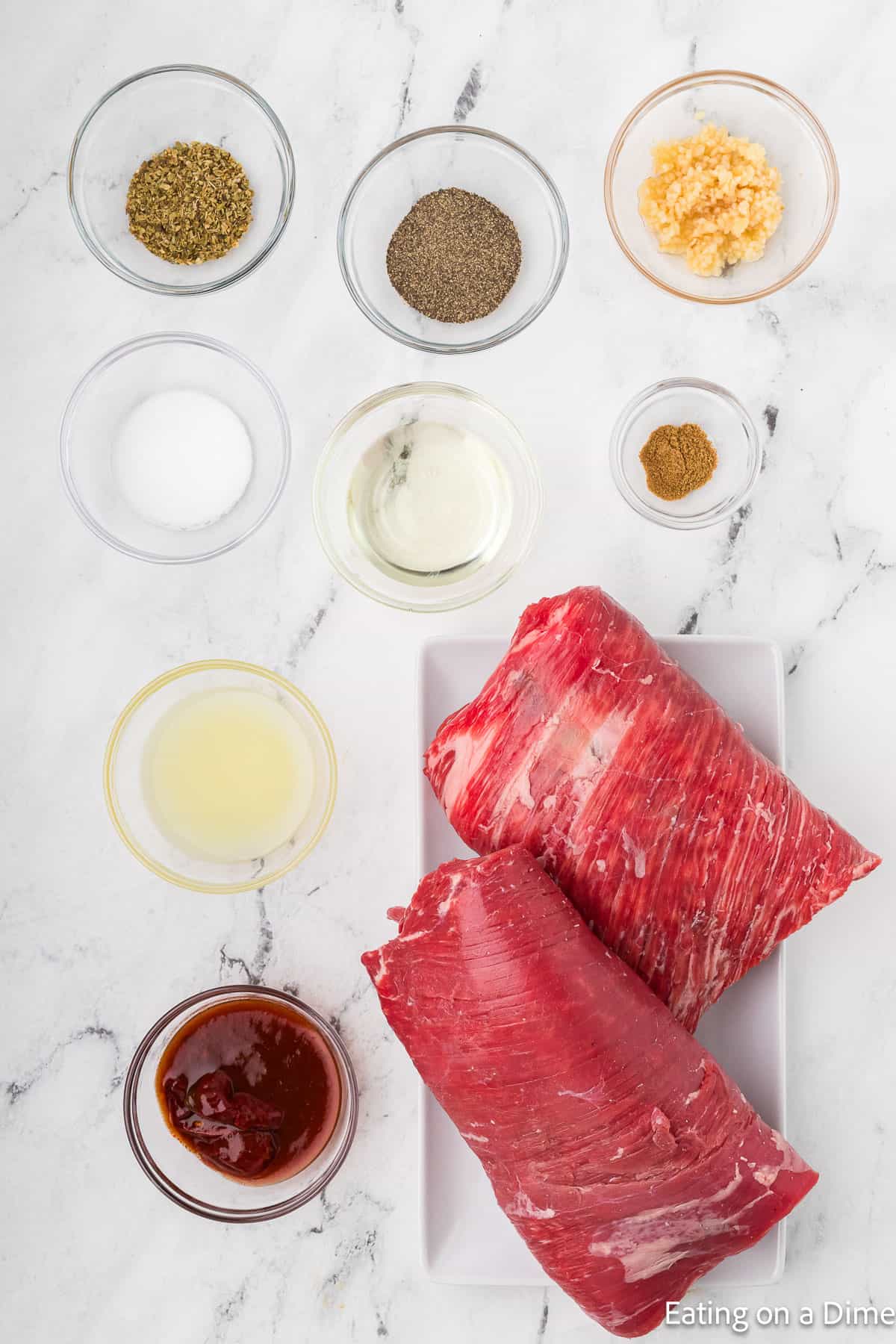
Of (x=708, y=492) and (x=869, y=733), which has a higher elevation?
(x=708, y=492)

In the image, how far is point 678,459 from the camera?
1767 mm

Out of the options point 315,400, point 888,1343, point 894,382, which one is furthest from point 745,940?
point 315,400

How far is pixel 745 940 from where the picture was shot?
5.12ft

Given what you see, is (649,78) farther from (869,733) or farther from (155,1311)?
(155,1311)

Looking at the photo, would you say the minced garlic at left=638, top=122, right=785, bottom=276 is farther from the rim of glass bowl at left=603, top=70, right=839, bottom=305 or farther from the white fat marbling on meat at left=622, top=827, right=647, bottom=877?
the white fat marbling on meat at left=622, top=827, right=647, bottom=877

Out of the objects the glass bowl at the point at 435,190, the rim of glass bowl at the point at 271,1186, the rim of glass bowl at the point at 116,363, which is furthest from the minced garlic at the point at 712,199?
the rim of glass bowl at the point at 271,1186

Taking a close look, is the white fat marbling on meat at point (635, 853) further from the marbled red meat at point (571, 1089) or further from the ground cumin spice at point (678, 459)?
the ground cumin spice at point (678, 459)

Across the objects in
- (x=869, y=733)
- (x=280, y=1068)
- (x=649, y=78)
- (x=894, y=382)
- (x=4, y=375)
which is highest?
(x=649, y=78)

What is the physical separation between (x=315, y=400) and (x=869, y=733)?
3.73ft

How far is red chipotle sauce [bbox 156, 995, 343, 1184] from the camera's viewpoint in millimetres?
1643

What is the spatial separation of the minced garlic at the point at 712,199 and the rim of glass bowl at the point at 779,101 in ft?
0.19

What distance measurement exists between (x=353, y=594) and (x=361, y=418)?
12.0 inches

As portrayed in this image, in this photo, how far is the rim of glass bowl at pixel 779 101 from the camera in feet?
5.85

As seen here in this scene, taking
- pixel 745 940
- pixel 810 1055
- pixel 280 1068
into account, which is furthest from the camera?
pixel 810 1055
